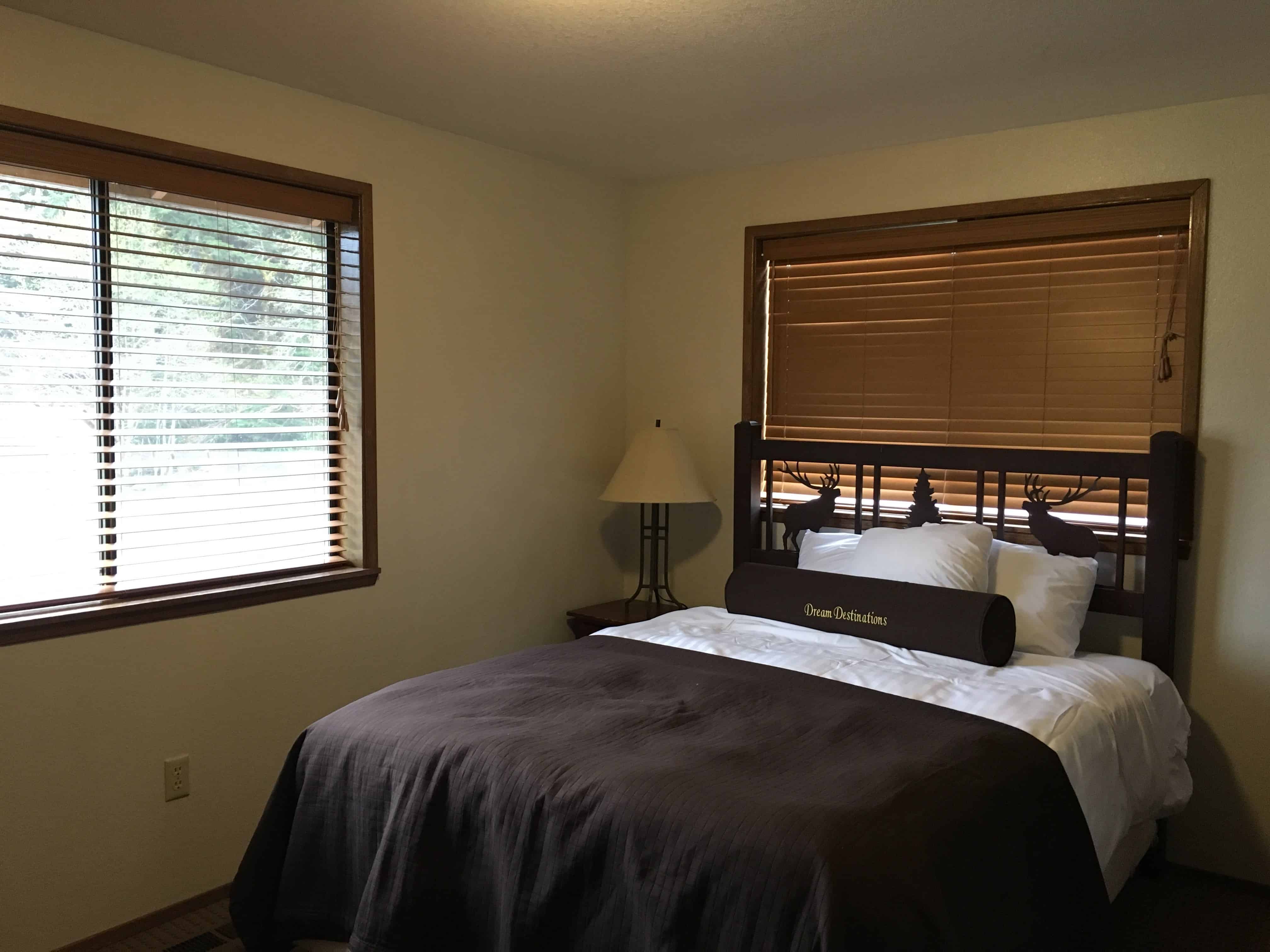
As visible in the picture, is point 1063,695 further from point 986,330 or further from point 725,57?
point 725,57

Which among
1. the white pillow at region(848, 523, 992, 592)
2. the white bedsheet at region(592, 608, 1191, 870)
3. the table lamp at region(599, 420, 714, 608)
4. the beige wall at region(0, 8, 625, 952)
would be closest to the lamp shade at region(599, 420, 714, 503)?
the table lamp at region(599, 420, 714, 608)

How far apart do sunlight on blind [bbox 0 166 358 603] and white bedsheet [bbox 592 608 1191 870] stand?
113cm

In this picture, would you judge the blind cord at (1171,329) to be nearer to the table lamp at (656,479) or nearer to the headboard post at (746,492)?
the headboard post at (746,492)

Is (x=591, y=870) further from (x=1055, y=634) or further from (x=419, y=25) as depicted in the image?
(x=419, y=25)

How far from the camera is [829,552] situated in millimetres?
3398

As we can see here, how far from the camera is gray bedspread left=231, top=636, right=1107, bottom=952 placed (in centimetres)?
163

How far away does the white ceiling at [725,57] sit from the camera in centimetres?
228

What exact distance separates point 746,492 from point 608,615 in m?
0.70

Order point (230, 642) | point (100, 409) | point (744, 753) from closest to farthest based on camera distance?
point (744, 753), point (100, 409), point (230, 642)

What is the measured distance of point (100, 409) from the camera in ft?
8.55

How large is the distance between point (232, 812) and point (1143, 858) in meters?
2.71

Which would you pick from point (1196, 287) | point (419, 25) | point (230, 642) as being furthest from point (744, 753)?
point (1196, 287)

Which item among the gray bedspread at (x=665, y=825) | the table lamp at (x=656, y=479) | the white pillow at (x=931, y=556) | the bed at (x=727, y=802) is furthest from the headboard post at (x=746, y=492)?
the gray bedspread at (x=665, y=825)

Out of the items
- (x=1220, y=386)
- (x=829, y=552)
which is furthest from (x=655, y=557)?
(x=1220, y=386)
